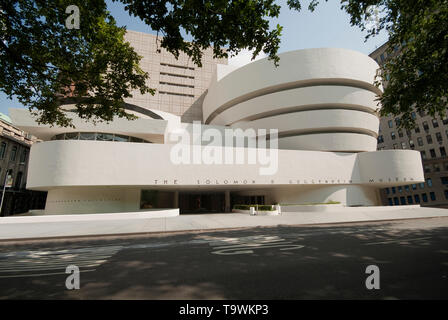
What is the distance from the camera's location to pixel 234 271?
4.63 metres

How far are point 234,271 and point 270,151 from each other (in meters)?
20.8

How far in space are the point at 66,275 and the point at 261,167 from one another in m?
21.2

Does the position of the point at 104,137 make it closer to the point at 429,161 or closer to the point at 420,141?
the point at 429,161

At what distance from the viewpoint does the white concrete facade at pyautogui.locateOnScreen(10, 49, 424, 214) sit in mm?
19906

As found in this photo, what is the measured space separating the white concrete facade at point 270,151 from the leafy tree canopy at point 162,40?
11448 mm

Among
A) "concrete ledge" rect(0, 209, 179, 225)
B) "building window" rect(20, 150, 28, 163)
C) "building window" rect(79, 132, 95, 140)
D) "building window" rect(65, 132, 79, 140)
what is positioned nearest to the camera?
"concrete ledge" rect(0, 209, 179, 225)

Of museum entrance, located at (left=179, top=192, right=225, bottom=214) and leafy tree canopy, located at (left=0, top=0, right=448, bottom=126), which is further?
museum entrance, located at (left=179, top=192, right=225, bottom=214)

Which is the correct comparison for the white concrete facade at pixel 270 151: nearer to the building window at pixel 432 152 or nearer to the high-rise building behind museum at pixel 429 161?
the high-rise building behind museum at pixel 429 161

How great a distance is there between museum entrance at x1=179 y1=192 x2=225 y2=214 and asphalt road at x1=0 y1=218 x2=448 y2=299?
91.8 ft

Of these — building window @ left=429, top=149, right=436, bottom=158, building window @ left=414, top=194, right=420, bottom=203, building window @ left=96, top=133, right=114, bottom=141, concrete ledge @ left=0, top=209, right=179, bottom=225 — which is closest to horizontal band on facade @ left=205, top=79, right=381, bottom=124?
building window @ left=96, top=133, right=114, bottom=141

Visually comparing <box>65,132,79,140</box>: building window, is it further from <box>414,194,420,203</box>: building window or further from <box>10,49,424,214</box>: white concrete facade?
<box>414,194,420,203</box>: building window

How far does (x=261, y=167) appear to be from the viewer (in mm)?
24000

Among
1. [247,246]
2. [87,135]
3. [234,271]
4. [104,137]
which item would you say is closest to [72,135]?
[87,135]

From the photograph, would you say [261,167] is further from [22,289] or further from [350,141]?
[22,289]
